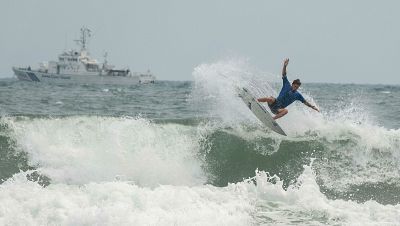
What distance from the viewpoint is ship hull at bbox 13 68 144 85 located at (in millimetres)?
85438

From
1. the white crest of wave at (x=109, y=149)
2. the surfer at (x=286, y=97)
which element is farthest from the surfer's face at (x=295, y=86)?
the white crest of wave at (x=109, y=149)

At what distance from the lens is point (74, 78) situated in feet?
283

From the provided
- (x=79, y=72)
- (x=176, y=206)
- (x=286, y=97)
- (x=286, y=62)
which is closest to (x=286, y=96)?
(x=286, y=97)

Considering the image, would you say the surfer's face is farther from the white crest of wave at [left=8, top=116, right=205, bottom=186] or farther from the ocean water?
the white crest of wave at [left=8, top=116, right=205, bottom=186]

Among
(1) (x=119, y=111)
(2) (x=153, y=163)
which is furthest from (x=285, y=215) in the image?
(1) (x=119, y=111)

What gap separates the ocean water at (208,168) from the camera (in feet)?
30.0

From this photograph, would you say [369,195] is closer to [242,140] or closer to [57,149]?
[242,140]

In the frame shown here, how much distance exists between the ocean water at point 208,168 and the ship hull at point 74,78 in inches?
2797

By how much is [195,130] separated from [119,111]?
37.3ft

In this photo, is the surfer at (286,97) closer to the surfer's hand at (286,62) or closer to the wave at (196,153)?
the surfer's hand at (286,62)

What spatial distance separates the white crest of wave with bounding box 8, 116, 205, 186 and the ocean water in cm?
3

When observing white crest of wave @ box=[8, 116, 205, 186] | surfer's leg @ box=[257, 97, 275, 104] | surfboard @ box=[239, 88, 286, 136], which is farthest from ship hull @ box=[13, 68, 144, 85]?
surfer's leg @ box=[257, 97, 275, 104]

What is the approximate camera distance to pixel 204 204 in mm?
9688

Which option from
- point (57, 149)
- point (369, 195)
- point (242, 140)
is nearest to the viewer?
point (369, 195)
